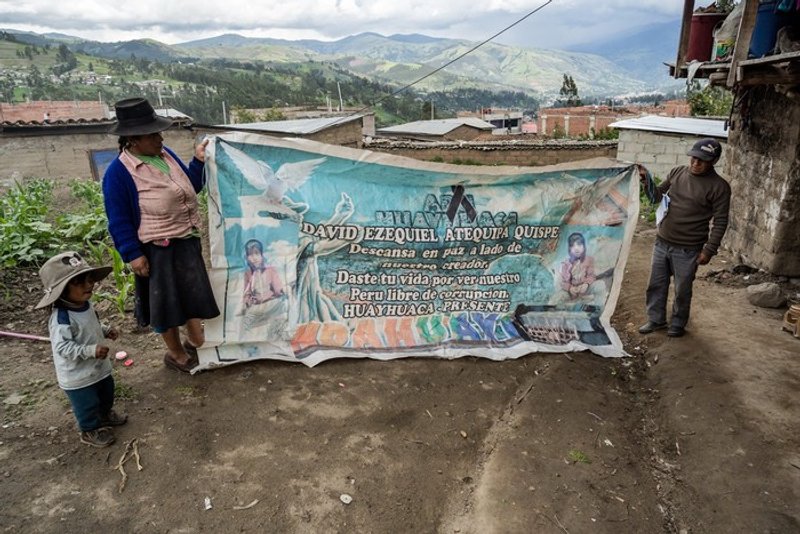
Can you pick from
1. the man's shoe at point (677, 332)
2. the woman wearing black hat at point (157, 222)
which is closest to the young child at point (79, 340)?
the woman wearing black hat at point (157, 222)

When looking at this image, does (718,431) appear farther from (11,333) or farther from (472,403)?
(11,333)

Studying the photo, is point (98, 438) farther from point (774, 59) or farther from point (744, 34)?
point (744, 34)

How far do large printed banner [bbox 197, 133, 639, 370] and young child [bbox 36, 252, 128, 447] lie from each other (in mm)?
829

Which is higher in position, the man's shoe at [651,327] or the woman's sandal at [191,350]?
the woman's sandal at [191,350]

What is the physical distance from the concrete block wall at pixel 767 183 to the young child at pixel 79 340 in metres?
6.64

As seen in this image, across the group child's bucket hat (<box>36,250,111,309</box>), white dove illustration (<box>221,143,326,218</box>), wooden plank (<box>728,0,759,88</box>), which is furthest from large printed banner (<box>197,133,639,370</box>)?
wooden plank (<box>728,0,759,88</box>)

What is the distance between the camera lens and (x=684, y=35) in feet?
22.0

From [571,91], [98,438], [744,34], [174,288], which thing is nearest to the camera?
[98,438]

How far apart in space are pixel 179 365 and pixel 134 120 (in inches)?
65.9

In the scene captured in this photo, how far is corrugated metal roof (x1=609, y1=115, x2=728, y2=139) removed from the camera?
444 inches

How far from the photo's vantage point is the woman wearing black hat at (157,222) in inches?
118

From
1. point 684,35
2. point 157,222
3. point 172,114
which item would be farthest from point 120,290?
point 172,114

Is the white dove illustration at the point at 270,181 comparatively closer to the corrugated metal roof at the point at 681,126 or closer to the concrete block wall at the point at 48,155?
the corrugated metal roof at the point at 681,126

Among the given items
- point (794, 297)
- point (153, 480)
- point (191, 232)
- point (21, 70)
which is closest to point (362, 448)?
point (153, 480)
